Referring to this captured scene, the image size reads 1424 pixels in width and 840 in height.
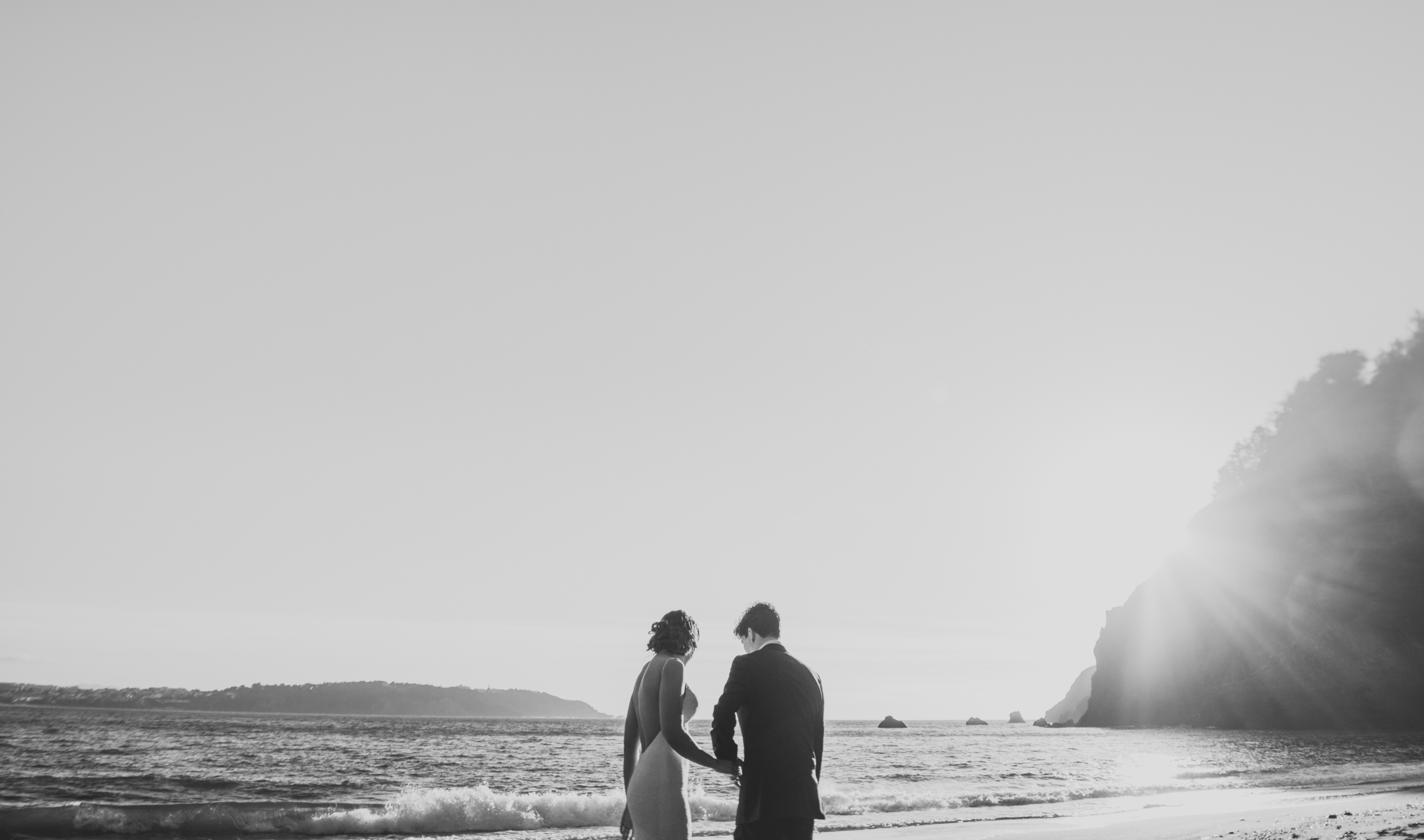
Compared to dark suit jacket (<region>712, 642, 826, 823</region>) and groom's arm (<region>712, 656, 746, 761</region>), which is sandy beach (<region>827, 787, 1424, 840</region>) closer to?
dark suit jacket (<region>712, 642, 826, 823</region>)

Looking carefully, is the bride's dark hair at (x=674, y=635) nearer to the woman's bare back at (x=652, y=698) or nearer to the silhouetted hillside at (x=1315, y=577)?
the woman's bare back at (x=652, y=698)

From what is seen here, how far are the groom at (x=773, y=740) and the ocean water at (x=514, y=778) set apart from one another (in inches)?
416

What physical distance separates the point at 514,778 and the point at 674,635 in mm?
28125

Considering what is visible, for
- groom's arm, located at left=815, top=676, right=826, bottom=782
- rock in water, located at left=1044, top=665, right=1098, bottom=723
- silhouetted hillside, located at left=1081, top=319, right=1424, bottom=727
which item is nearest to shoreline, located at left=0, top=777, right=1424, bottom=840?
groom's arm, located at left=815, top=676, right=826, bottom=782

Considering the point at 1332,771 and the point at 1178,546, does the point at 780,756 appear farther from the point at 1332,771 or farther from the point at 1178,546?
the point at 1178,546

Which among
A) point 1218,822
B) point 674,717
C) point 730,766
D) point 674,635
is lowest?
point 1218,822

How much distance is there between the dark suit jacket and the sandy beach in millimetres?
8297

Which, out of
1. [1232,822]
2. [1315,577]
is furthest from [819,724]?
[1315,577]

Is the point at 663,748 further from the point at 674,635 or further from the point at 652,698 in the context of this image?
the point at 674,635

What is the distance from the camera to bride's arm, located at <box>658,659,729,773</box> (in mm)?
4137

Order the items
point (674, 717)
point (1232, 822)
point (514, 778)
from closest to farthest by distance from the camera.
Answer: point (674, 717)
point (1232, 822)
point (514, 778)

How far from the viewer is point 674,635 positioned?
4.32 metres

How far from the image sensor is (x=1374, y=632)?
48.9 meters

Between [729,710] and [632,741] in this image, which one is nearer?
[729,710]
